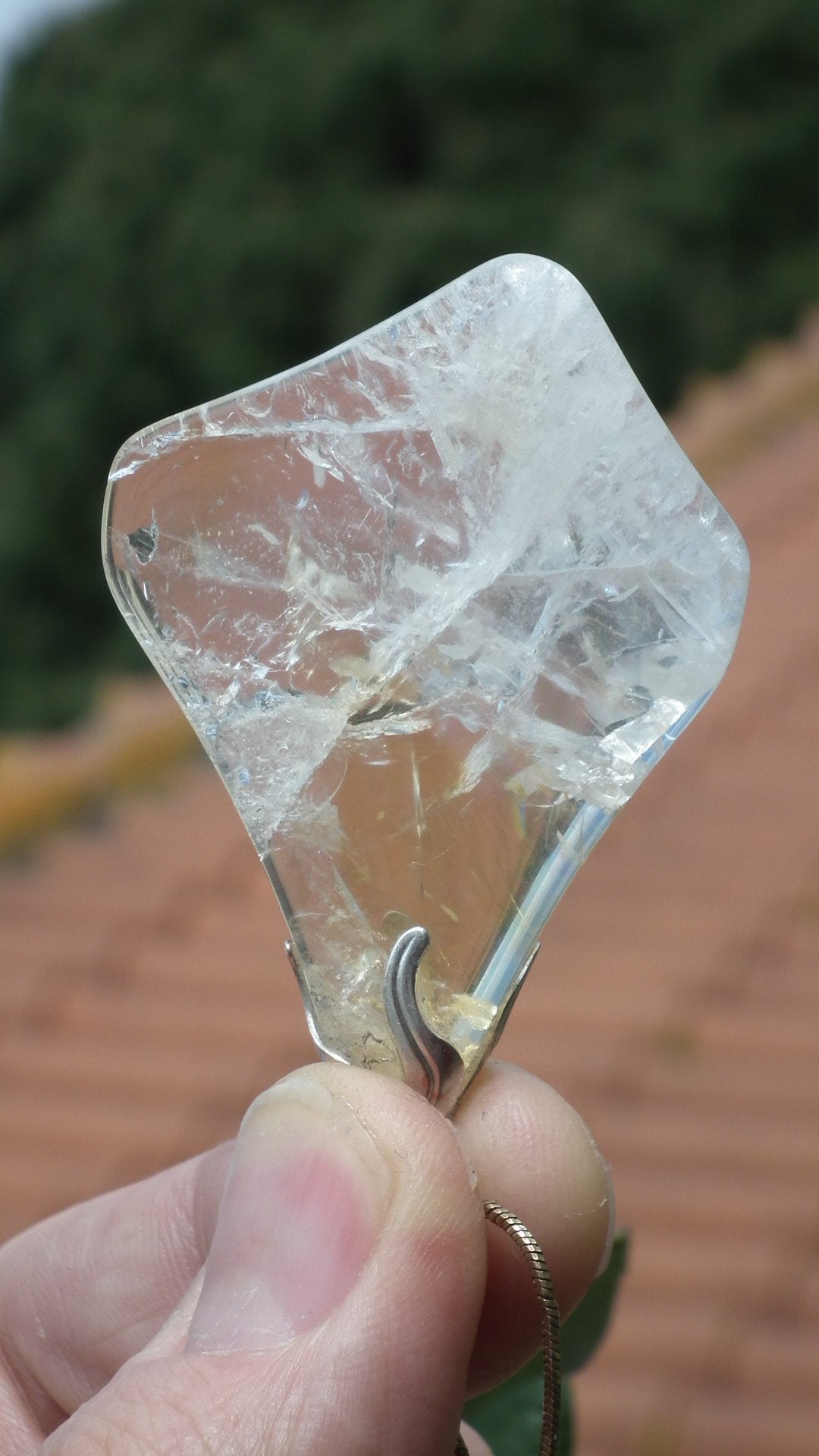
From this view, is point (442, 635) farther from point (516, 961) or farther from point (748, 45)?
point (748, 45)

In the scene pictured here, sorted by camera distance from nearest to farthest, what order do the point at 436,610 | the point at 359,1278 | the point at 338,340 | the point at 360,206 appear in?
the point at 359,1278 → the point at 436,610 → the point at 338,340 → the point at 360,206

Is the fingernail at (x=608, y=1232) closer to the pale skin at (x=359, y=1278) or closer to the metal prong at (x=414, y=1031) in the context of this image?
the pale skin at (x=359, y=1278)

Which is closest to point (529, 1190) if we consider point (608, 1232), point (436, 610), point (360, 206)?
point (608, 1232)

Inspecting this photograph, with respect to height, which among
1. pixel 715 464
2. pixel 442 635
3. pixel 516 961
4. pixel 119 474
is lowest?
pixel 715 464

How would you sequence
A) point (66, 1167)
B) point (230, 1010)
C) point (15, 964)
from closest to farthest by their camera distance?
point (66, 1167) < point (230, 1010) < point (15, 964)

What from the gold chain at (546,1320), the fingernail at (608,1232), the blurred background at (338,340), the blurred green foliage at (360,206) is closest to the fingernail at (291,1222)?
the gold chain at (546,1320)

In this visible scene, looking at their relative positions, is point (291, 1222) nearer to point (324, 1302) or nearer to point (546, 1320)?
point (324, 1302)

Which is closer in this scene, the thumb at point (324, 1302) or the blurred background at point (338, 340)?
the thumb at point (324, 1302)

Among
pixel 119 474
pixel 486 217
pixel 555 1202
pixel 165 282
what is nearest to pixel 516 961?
pixel 555 1202
